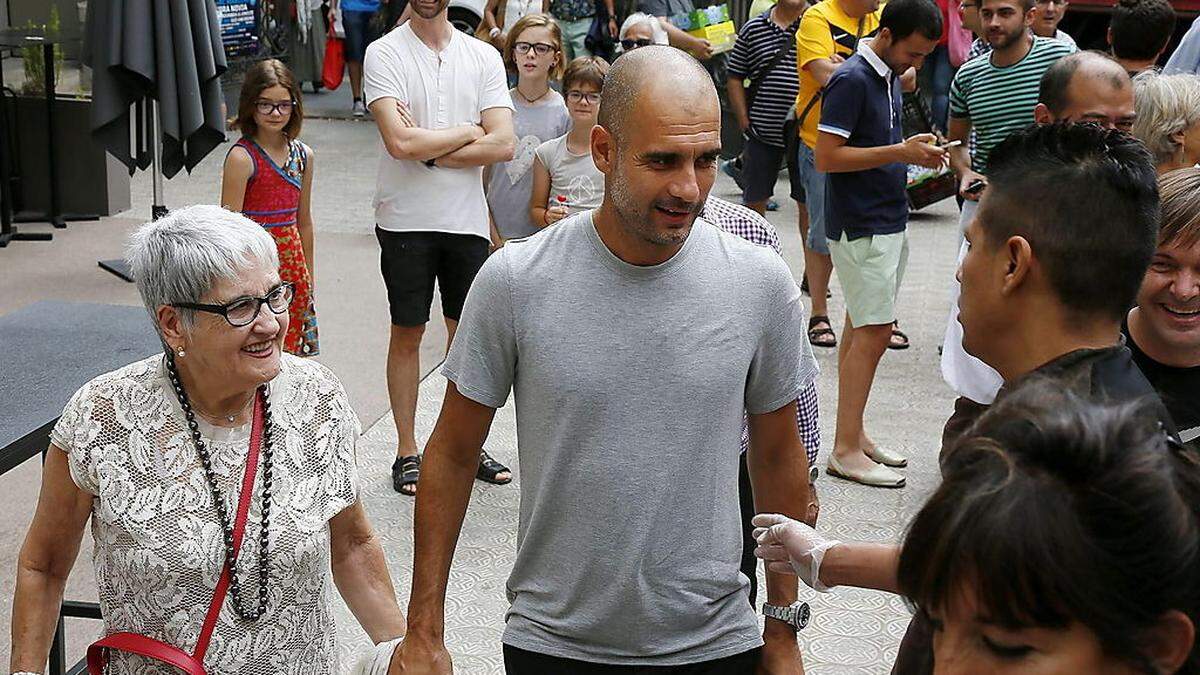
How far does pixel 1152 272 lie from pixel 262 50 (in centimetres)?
1358

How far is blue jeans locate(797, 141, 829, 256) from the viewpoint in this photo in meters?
7.77

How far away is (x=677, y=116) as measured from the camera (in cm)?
278

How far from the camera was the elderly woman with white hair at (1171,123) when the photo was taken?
4.49 metres

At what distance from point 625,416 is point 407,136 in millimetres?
3282

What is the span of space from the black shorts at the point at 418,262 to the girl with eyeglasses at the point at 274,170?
17.9 inches

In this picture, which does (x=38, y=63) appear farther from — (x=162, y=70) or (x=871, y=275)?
(x=871, y=275)

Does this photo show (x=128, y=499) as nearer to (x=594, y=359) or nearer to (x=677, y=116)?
(x=594, y=359)

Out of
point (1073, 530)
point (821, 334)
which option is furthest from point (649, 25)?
point (1073, 530)

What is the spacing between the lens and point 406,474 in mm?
6094

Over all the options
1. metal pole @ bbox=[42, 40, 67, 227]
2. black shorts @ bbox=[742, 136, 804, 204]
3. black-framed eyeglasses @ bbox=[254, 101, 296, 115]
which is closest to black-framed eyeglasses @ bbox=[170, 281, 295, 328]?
black-framed eyeglasses @ bbox=[254, 101, 296, 115]

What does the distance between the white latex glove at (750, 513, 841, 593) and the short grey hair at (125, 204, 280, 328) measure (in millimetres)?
1240

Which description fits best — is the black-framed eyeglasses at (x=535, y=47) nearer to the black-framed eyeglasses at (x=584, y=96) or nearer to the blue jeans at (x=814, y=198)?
the black-framed eyeglasses at (x=584, y=96)

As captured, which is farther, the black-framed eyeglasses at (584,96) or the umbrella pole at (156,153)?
the umbrella pole at (156,153)

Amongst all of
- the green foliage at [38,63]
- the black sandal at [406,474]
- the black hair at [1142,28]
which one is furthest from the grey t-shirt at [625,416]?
the green foliage at [38,63]
